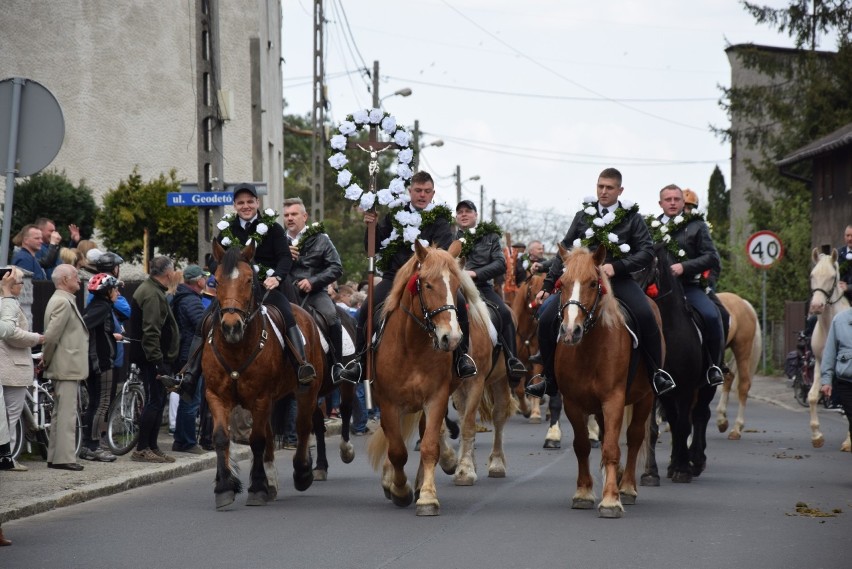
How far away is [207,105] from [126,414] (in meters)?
6.20

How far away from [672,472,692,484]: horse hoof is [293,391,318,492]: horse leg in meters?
3.61

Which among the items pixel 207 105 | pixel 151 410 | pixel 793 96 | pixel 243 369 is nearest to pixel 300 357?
pixel 243 369

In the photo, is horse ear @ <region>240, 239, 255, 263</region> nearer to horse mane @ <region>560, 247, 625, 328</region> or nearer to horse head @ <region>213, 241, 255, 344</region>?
horse head @ <region>213, 241, 255, 344</region>

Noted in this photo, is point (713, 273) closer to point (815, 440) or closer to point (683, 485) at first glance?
point (683, 485)

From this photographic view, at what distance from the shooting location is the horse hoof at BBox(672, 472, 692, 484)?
539 inches

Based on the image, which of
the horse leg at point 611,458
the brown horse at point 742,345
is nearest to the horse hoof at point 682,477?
the horse leg at point 611,458

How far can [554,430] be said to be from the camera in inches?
697

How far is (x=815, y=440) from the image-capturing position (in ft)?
58.2

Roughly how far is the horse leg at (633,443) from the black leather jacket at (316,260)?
396 centimetres

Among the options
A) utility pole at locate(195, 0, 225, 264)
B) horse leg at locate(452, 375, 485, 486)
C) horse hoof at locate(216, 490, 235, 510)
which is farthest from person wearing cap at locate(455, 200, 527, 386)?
utility pole at locate(195, 0, 225, 264)

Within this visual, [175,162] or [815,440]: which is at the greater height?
[175,162]

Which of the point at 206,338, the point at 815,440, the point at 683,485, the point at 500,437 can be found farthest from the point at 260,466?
the point at 815,440

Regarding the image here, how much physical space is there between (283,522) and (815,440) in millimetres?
9170

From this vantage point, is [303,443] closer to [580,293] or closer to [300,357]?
[300,357]
